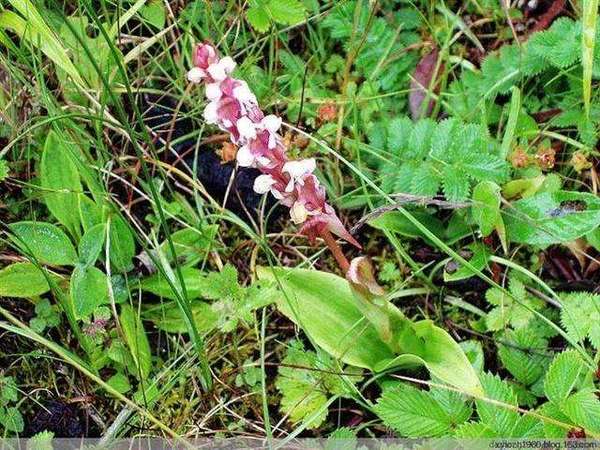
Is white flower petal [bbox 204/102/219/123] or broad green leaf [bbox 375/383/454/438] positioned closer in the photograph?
white flower petal [bbox 204/102/219/123]

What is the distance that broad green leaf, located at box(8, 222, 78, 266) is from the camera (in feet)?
5.38

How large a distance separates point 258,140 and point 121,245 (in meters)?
0.63

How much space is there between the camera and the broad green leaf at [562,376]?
4.38 ft

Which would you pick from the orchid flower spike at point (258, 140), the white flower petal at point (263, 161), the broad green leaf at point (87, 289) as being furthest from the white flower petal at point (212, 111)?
the broad green leaf at point (87, 289)

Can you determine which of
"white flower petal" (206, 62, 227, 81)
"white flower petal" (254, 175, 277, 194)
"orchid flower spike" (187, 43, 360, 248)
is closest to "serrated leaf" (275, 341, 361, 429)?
"orchid flower spike" (187, 43, 360, 248)

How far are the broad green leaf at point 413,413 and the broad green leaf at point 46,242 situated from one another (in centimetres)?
75

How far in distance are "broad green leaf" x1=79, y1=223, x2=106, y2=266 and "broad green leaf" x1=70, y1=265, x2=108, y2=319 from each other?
1.1 inches

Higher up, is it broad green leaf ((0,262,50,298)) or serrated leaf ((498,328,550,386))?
broad green leaf ((0,262,50,298))

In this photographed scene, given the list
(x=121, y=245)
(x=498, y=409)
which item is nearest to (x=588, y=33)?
(x=498, y=409)

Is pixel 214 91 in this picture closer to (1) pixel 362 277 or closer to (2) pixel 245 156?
(2) pixel 245 156

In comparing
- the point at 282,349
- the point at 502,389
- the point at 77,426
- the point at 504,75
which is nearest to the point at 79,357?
the point at 77,426

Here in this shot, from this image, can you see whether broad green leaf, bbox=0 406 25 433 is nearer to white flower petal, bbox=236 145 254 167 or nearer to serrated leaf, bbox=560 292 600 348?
white flower petal, bbox=236 145 254 167

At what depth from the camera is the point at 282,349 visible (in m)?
1.68

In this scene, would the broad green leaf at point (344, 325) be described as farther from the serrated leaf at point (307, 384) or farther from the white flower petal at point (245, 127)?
the white flower petal at point (245, 127)
